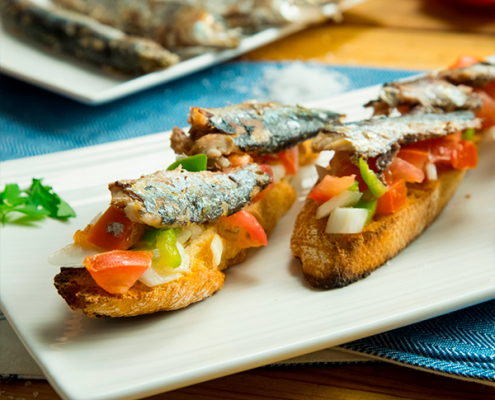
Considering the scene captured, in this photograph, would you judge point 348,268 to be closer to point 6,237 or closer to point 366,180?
point 366,180

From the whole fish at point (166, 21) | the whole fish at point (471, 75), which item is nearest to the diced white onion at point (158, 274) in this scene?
the whole fish at point (471, 75)

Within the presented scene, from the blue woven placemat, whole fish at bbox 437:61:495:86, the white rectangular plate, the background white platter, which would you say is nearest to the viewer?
the white rectangular plate

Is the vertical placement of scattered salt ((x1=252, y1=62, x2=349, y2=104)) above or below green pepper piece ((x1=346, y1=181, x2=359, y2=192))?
below

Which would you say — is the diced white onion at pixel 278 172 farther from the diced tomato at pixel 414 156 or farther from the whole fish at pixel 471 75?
the whole fish at pixel 471 75

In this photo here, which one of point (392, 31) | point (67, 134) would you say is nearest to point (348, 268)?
point (67, 134)

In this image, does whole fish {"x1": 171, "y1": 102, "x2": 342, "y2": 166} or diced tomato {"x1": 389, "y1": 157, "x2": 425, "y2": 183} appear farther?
diced tomato {"x1": 389, "y1": 157, "x2": 425, "y2": 183}

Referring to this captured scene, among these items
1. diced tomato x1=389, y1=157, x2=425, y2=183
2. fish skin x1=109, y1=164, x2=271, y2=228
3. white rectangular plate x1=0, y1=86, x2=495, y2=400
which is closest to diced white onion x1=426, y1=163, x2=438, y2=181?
diced tomato x1=389, y1=157, x2=425, y2=183

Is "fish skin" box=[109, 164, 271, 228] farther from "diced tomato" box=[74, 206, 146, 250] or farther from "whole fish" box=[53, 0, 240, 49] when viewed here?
"whole fish" box=[53, 0, 240, 49]
